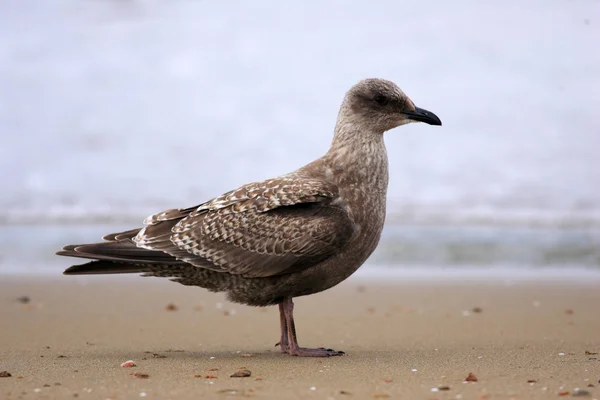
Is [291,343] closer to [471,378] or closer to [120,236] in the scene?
[120,236]

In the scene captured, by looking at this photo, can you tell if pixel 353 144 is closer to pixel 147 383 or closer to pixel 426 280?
pixel 147 383

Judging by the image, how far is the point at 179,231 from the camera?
6.39 metres

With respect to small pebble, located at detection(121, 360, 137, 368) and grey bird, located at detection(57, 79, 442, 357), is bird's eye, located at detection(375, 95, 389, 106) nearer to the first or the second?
grey bird, located at detection(57, 79, 442, 357)

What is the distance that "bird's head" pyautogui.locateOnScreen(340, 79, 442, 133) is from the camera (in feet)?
22.0

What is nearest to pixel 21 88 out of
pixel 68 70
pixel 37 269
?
pixel 68 70

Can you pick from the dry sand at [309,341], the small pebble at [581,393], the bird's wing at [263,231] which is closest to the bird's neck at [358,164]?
the bird's wing at [263,231]

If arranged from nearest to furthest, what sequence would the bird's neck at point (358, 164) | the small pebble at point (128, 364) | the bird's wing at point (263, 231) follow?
the small pebble at point (128, 364), the bird's wing at point (263, 231), the bird's neck at point (358, 164)

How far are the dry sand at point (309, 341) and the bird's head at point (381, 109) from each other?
1623 millimetres

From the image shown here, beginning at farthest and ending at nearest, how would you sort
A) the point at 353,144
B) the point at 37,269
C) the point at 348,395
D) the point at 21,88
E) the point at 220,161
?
the point at 21,88, the point at 220,161, the point at 37,269, the point at 353,144, the point at 348,395

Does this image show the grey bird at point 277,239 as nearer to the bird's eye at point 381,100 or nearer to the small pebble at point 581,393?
the bird's eye at point 381,100

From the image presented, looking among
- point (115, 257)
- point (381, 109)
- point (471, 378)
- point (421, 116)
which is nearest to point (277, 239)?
point (115, 257)

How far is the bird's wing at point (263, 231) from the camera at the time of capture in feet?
19.7

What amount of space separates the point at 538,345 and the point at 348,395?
2.43 m

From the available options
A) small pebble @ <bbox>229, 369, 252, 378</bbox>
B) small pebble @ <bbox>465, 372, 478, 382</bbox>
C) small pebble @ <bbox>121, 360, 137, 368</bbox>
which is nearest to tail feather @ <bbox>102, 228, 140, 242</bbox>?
small pebble @ <bbox>121, 360, 137, 368</bbox>
